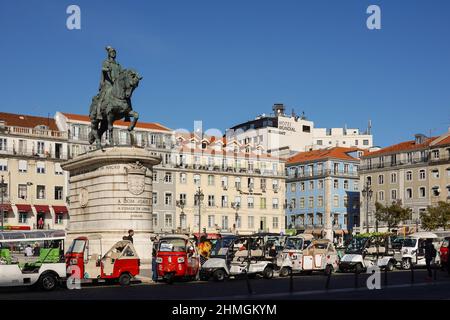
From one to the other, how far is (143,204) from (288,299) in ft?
55.4

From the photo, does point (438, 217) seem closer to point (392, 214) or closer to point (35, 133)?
point (392, 214)

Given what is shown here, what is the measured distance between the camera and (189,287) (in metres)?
29.3

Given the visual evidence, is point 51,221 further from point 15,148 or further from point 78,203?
point 78,203

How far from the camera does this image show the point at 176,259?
106 ft

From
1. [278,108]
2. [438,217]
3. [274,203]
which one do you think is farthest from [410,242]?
[278,108]

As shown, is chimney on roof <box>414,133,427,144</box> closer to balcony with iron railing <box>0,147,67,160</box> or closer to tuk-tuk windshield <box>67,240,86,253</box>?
balcony with iron railing <box>0,147,67,160</box>

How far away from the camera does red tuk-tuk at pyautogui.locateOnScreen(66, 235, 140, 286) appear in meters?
29.9

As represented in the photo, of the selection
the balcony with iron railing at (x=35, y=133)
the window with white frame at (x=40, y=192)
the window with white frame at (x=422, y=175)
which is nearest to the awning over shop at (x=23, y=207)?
the window with white frame at (x=40, y=192)

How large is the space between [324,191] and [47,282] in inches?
3317

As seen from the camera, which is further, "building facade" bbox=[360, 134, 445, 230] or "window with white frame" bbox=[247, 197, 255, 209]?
"window with white frame" bbox=[247, 197, 255, 209]

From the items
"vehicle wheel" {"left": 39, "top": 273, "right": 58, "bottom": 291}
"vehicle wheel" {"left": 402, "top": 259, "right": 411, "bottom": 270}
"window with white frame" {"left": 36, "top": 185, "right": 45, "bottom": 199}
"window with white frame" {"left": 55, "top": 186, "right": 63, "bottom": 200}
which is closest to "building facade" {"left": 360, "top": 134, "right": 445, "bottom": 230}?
"window with white frame" {"left": 55, "top": 186, "right": 63, "bottom": 200}

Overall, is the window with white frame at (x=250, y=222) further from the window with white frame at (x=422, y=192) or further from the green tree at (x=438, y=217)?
the green tree at (x=438, y=217)

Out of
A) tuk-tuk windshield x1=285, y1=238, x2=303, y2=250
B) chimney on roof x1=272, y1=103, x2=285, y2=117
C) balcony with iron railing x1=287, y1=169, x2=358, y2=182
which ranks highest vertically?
chimney on roof x1=272, y1=103, x2=285, y2=117

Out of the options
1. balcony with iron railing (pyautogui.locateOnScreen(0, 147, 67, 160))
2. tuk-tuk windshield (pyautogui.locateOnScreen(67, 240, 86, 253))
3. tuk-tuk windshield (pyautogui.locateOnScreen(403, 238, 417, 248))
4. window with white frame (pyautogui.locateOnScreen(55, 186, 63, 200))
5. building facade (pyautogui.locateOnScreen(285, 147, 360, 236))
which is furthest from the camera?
building facade (pyautogui.locateOnScreen(285, 147, 360, 236))
